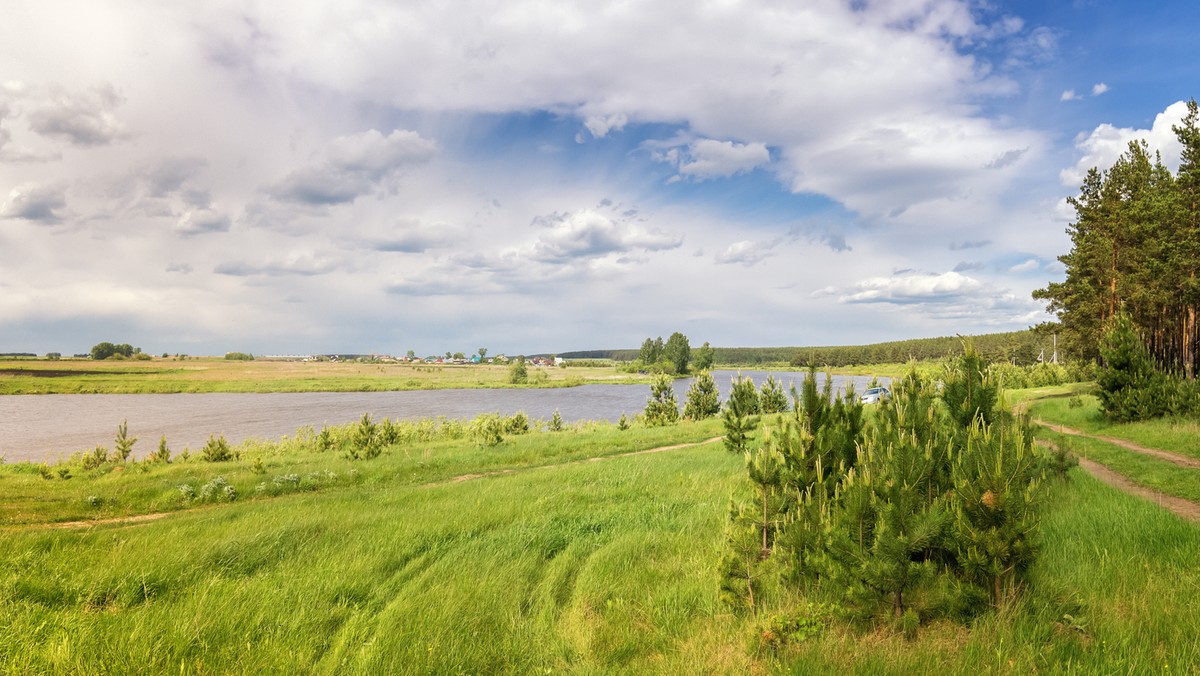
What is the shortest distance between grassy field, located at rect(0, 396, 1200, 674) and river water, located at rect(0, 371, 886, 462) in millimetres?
12147

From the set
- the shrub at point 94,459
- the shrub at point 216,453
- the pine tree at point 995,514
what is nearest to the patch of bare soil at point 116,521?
the shrub at point 216,453

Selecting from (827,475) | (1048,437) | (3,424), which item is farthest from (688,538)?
(3,424)

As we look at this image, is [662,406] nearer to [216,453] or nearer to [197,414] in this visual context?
[216,453]

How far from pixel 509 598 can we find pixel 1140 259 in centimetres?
3536

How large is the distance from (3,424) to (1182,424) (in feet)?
245

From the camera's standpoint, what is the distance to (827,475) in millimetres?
6430

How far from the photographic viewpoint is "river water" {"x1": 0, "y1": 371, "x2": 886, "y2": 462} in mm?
38875

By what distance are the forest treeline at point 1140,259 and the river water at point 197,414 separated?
13851 mm

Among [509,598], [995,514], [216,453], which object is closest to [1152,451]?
[995,514]

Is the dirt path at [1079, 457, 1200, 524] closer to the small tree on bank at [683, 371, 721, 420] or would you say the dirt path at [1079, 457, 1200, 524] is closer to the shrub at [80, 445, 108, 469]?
the small tree on bank at [683, 371, 721, 420]

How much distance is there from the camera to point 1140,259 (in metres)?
27.2

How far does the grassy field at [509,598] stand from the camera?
4316 millimetres

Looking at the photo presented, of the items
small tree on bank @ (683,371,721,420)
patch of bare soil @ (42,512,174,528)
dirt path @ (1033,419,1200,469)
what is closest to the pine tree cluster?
dirt path @ (1033,419,1200,469)

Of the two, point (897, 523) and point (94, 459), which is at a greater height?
point (897, 523)
